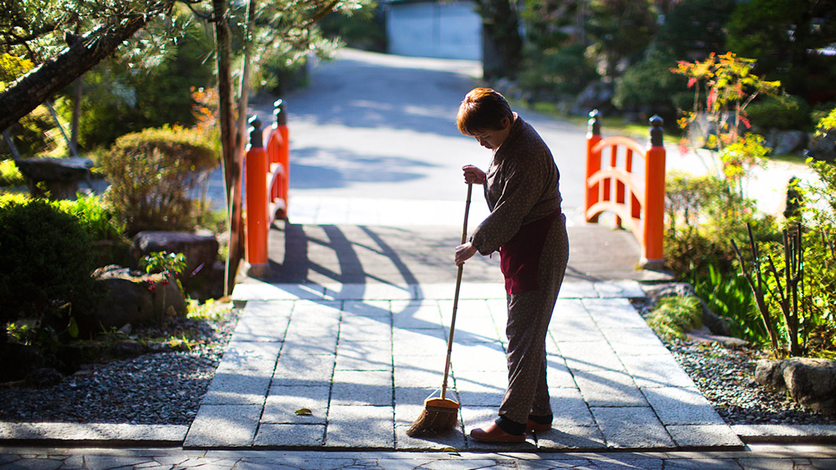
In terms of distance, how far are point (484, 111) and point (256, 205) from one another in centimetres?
299

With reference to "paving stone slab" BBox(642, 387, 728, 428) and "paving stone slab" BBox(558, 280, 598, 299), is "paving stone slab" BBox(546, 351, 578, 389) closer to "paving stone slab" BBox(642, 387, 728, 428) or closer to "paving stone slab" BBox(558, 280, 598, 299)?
"paving stone slab" BBox(642, 387, 728, 428)

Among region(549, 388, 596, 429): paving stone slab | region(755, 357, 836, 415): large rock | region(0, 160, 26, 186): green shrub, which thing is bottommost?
region(549, 388, 596, 429): paving stone slab

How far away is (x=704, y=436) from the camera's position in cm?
321

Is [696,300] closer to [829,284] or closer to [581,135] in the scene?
[829,284]

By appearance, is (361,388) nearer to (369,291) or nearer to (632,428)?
(632,428)

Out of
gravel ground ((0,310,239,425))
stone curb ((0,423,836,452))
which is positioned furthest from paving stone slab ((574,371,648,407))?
gravel ground ((0,310,239,425))

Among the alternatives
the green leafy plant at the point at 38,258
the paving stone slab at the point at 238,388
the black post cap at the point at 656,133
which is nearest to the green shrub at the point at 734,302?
the black post cap at the point at 656,133

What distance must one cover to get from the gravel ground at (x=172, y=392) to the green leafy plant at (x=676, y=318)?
0.25 m

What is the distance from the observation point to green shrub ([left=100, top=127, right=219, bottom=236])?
646 cm

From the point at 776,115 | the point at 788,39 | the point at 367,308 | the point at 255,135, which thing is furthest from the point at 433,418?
the point at 788,39

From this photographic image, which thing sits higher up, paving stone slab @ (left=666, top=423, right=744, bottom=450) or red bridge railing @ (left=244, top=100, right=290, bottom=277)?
red bridge railing @ (left=244, top=100, right=290, bottom=277)

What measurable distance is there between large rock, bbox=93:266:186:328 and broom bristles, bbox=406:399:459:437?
2.16m

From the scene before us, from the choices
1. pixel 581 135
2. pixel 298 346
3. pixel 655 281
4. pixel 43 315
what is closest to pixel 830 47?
pixel 581 135

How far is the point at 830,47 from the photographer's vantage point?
14688 millimetres
